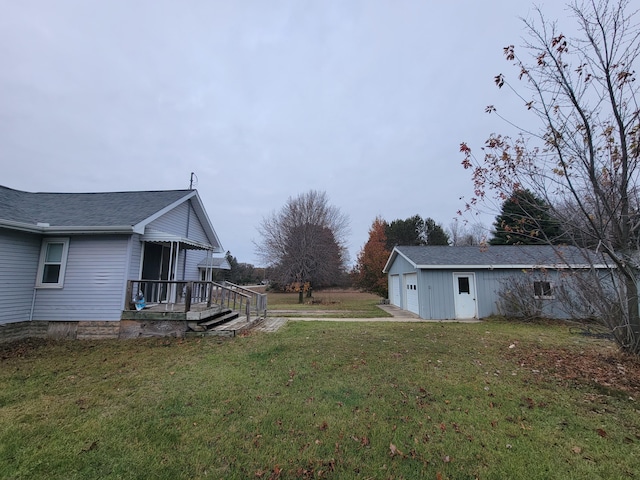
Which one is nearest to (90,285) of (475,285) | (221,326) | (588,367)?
(221,326)

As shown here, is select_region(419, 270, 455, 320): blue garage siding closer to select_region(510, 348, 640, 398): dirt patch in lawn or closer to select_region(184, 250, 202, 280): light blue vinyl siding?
select_region(510, 348, 640, 398): dirt patch in lawn

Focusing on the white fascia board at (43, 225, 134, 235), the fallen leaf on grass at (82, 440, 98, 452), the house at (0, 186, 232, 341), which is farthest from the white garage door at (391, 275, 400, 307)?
the fallen leaf on grass at (82, 440, 98, 452)

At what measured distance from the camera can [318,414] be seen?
371 centimetres

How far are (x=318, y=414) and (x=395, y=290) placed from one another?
17572 mm

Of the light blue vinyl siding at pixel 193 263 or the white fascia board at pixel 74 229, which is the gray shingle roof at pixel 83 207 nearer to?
the white fascia board at pixel 74 229

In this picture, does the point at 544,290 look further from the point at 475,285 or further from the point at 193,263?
the point at 193,263

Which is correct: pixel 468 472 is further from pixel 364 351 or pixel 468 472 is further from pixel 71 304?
pixel 71 304

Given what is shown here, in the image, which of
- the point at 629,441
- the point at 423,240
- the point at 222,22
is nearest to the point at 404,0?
the point at 222,22

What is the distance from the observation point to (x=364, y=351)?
6.85m

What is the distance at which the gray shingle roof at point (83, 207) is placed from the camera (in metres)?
8.42

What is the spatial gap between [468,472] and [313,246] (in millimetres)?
23799

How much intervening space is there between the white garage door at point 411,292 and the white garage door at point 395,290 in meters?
1.90

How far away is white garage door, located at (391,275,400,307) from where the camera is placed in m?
19.3

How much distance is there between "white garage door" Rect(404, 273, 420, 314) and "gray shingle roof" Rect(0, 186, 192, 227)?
12159 millimetres
